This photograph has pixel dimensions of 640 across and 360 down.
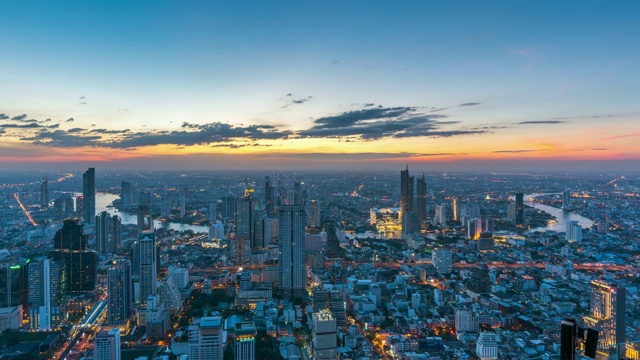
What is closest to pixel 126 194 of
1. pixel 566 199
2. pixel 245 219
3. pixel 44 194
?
pixel 44 194

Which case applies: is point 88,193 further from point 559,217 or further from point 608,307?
point 559,217

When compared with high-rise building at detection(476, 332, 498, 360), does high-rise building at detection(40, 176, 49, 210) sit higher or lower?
higher

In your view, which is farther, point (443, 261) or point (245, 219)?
point (245, 219)

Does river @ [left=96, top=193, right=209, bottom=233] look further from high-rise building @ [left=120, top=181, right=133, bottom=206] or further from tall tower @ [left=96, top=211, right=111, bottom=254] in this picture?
tall tower @ [left=96, top=211, right=111, bottom=254]

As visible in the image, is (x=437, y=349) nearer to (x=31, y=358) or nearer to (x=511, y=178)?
(x=31, y=358)

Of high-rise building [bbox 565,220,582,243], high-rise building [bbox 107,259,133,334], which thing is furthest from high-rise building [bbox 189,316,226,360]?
high-rise building [bbox 565,220,582,243]

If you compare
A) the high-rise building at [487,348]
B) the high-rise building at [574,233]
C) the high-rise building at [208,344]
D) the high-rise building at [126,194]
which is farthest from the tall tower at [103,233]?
the high-rise building at [574,233]

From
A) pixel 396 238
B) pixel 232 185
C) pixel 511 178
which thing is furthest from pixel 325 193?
pixel 511 178
